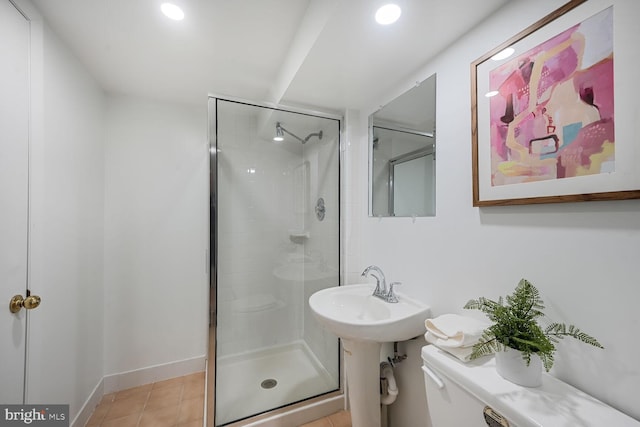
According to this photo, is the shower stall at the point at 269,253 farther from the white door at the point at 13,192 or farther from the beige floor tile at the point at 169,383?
the white door at the point at 13,192

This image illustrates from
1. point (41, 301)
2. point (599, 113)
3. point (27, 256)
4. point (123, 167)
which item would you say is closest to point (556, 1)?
point (599, 113)

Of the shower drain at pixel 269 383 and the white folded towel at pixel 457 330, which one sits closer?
the white folded towel at pixel 457 330

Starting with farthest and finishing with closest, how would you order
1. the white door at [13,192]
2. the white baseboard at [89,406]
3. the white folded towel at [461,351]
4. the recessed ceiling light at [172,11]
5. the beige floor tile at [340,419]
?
the beige floor tile at [340,419] → the white baseboard at [89,406] → the recessed ceiling light at [172,11] → the white door at [13,192] → the white folded towel at [461,351]

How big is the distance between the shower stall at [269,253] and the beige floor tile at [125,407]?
0.67 metres

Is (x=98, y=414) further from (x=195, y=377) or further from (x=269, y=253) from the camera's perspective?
(x=269, y=253)

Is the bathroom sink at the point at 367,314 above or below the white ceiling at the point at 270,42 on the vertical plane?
below

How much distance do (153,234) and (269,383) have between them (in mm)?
1475

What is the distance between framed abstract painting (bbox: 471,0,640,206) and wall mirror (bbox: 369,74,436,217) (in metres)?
0.26

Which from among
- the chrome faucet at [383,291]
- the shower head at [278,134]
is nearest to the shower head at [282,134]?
the shower head at [278,134]

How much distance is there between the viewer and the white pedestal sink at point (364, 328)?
1.08m

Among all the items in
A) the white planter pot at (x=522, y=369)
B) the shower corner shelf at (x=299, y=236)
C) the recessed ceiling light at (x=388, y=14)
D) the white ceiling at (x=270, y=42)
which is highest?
the white ceiling at (x=270, y=42)

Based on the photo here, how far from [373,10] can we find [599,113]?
79cm

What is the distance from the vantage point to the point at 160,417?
1.66 meters

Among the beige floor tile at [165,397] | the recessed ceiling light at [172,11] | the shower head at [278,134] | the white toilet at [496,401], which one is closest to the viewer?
the white toilet at [496,401]
